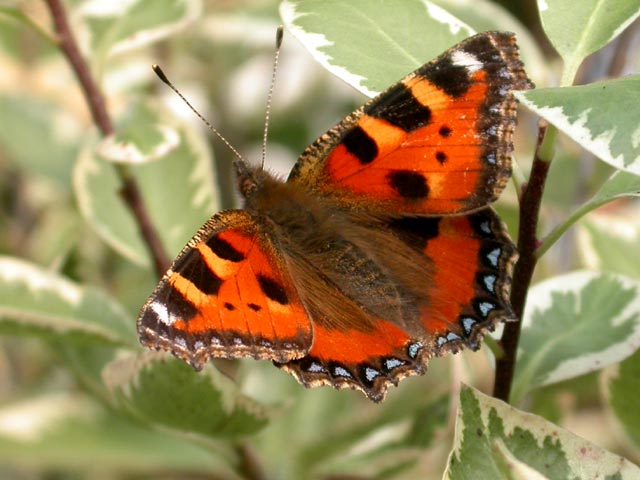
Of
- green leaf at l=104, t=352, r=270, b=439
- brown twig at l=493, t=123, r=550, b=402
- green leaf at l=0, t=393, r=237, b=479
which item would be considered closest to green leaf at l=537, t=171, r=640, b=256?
brown twig at l=493, t=123, r=550, b=402

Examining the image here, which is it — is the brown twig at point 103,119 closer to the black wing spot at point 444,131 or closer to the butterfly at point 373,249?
the butterfly at point 373,249

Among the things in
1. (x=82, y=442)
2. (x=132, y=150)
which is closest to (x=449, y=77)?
(x=132, y=150)

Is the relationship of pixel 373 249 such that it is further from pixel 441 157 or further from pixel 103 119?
pixel 103 119

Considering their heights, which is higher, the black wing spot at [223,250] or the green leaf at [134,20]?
the green leaf at [134,20]

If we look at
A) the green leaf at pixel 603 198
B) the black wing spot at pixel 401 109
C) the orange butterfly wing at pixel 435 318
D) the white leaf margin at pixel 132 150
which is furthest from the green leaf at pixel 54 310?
the green leaf at pixel 603 198

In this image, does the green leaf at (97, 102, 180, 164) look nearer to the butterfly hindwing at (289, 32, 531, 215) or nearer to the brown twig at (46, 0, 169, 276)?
the brown twig at (46, 0, 169, 276)

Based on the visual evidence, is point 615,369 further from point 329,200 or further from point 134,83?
point 134,83
